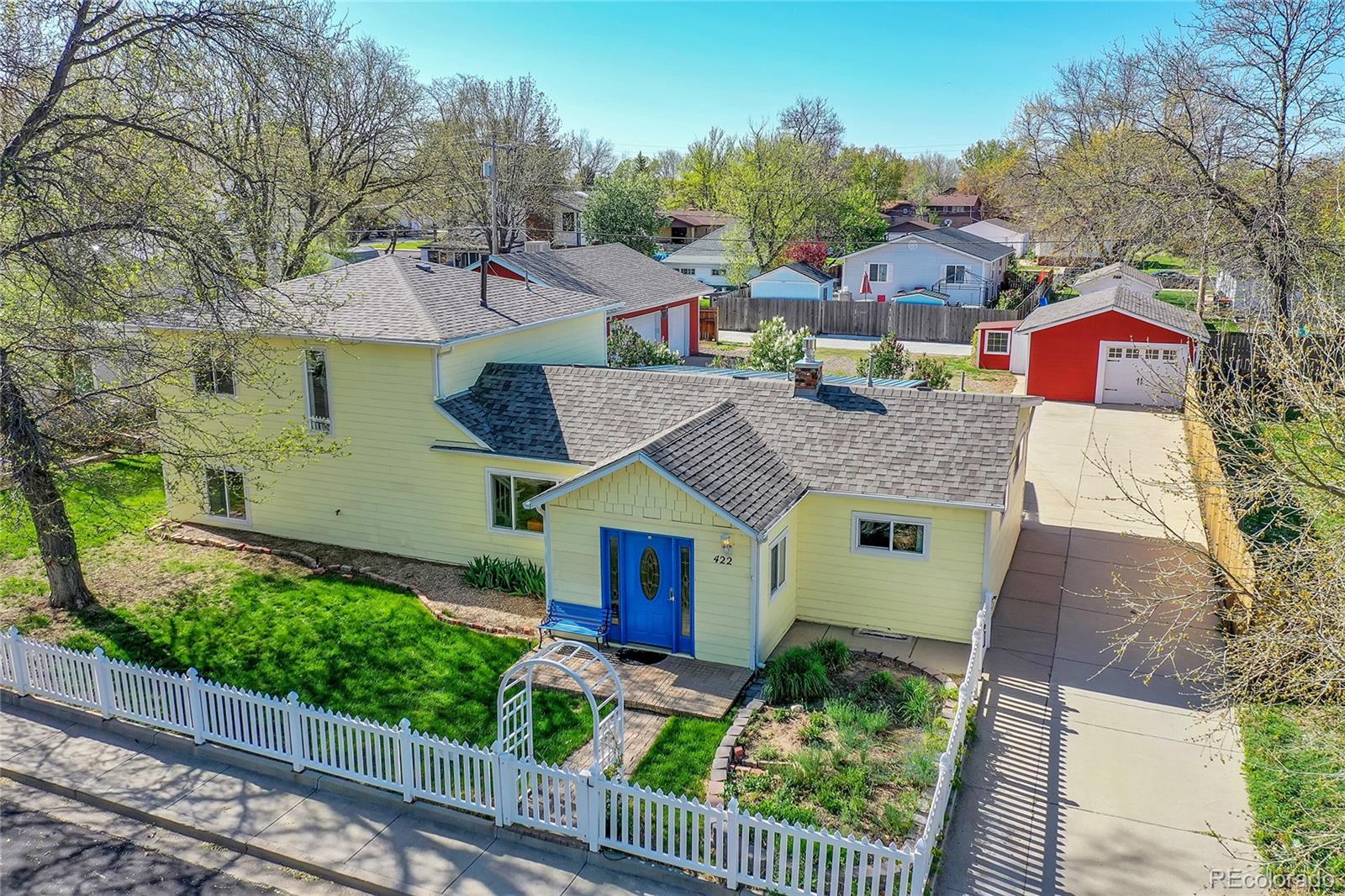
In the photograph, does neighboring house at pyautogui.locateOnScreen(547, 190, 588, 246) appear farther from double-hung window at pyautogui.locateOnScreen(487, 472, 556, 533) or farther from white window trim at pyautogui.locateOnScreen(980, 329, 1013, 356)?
double-hung window at pyautogui.locateOnScreen(487, 472, 556, 533)

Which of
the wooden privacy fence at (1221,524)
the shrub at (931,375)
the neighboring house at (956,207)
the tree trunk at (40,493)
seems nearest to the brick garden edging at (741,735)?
the wooden privacy fence at (1221,524)

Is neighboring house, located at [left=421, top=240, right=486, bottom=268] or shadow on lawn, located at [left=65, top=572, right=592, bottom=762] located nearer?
shadow on lawn, located at [left=65, top=572, right=592, bottom=762]

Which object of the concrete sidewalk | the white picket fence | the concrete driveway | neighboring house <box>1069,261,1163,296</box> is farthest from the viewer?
neighboring house <box>1069,261,1163,296</box>

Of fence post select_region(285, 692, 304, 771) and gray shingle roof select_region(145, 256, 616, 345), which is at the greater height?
gray shingle roof select_region(145, 256, 616, 345)

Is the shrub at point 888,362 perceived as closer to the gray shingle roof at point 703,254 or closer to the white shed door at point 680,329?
the white shed door at point 680,329

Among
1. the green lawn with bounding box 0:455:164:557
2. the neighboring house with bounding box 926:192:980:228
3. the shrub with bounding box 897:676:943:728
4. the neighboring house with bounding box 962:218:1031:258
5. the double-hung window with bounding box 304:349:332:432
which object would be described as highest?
the neighboring house with bounding box 926:192:980:228

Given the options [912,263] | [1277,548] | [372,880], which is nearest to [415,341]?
[372,880]

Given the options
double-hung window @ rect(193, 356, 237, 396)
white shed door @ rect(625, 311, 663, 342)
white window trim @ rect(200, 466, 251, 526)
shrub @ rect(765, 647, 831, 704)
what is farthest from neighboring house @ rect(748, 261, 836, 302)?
shrub @ rect(765, 647, 831, 704)

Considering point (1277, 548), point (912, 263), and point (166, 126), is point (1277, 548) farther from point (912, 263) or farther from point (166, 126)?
point (912, 263)
